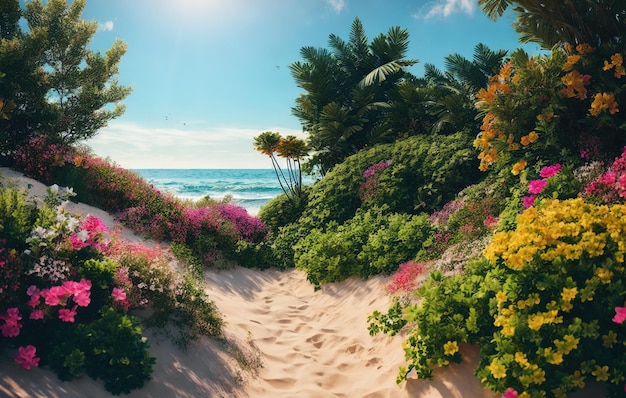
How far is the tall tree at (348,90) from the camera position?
17.1 m

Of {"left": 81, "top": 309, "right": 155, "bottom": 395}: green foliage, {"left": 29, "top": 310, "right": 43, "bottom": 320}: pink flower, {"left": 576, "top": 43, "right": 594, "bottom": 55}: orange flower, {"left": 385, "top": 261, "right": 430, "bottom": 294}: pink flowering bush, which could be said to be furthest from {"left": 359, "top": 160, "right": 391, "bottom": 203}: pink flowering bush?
{"left": 29, "top": 310, "right": 43, "bottom": 320}: pink flower

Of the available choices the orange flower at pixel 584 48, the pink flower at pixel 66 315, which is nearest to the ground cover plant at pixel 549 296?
the orange flower at pixel 584 48

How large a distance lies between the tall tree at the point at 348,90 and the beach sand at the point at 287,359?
30.2 feet

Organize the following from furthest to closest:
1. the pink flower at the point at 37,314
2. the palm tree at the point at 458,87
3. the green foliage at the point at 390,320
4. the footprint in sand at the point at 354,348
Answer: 1. the palm tree at the point at 458,87
2. the footprint in sand at the point at 354,348
3. the green foliage at the point at 390,320
4. the pink flower at the point at 37,314

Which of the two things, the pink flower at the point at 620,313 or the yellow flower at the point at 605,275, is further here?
the yellow flower at the point at 605,275

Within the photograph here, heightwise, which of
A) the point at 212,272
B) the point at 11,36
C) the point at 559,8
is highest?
the point at 11,36

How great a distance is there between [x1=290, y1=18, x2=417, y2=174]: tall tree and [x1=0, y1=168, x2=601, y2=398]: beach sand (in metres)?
9.22

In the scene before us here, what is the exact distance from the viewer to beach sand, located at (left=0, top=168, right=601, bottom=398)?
4.40 m

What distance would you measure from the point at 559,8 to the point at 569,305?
19.8ft

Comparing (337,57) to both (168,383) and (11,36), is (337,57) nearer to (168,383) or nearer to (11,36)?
(11,36)

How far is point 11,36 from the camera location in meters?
13.4

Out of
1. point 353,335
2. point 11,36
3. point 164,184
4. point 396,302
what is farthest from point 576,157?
point 164,184

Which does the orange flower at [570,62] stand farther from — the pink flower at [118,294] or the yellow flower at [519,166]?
the pink flower at [118,294]

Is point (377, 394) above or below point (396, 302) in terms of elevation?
below
